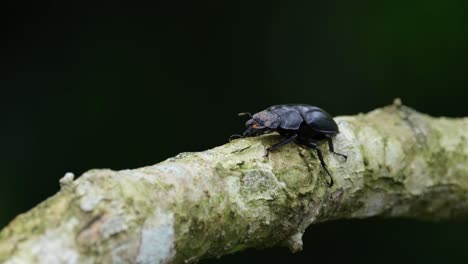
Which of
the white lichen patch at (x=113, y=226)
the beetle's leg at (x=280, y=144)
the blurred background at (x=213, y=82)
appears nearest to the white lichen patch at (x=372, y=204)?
the beetle's leg at (x=280, y=144)

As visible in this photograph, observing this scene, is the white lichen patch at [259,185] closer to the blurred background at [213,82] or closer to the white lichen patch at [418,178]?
the white lichen patch at [418,178]

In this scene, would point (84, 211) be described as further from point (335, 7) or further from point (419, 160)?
point (335, 7)

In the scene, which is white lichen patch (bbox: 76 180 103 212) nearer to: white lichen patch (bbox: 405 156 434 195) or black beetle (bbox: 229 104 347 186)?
black beetle (bbox: 229 104 347 186)

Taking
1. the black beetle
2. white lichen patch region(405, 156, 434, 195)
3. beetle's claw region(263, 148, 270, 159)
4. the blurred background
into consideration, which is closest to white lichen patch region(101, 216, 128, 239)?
beetle's claw region(263, 148, 270, 159)

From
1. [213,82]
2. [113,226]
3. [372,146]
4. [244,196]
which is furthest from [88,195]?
[213,82]

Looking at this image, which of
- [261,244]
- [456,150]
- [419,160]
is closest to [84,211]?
[261,244]
